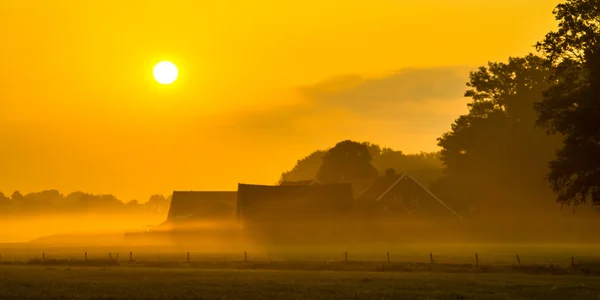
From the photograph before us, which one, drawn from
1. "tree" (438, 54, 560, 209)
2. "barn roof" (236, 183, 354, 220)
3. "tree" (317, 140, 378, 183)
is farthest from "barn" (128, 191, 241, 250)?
"tree" (438, 54, 560, 209)

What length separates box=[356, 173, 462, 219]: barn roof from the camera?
4961 inches

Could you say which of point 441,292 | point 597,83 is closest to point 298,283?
point 441,292

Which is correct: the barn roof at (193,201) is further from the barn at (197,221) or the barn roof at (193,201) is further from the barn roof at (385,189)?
the barn roof at (385,189)

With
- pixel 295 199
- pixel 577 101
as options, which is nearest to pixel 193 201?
pixel 295 199

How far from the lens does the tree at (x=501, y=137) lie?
120 m

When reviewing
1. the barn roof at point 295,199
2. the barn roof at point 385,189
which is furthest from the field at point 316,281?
the barn roof at point 385,189

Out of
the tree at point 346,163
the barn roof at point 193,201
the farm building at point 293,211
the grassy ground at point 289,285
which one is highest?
the tree at point 346,163

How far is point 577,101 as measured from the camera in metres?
Answer: 62.8

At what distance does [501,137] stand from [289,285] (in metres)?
85.9

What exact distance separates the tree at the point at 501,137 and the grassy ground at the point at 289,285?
6955 cm

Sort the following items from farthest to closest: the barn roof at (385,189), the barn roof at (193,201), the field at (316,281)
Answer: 1. the barn roof at (193,201)
2. the barn roof at (385,189)
3. the field at (316,281)

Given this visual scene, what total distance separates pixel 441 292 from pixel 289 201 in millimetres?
83580

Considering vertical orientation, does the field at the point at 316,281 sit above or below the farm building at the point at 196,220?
below

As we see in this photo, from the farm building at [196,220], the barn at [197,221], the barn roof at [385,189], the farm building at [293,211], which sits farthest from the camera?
the farm building at [196,220]
